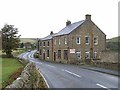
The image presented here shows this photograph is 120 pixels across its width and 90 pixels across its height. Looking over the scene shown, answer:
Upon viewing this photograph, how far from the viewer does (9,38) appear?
8556 cm

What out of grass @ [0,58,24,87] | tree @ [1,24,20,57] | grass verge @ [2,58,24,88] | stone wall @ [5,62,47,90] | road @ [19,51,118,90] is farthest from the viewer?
tree @ [1,24,20,57]

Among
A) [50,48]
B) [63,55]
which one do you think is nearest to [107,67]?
[63,55]

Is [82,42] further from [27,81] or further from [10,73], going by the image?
[27,81]

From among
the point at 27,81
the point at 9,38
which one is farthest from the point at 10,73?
the point at 9,38

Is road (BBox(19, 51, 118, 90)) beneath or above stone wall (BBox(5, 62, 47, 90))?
beneath

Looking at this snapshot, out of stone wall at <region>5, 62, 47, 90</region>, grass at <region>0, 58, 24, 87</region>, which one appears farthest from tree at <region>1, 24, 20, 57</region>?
stone wall at <region>5, 62, 47, 90</region>

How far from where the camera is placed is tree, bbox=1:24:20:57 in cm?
8488

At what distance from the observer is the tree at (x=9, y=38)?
84.9 metres

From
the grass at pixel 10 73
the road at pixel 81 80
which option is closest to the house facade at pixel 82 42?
the grass at pixel 10 73

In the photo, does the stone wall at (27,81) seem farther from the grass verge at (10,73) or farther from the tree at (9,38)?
the tree at (9,38)

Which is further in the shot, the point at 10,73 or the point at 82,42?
the point at 82,42

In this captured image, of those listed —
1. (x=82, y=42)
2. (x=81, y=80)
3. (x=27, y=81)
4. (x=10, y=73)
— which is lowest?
(x=10, y=73)

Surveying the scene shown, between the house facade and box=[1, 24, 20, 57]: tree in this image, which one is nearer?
the house facade

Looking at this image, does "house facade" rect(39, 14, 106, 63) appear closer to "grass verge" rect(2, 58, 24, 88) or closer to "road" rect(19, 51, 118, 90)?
"grass verge" rect(2, 58, 24, 88)
